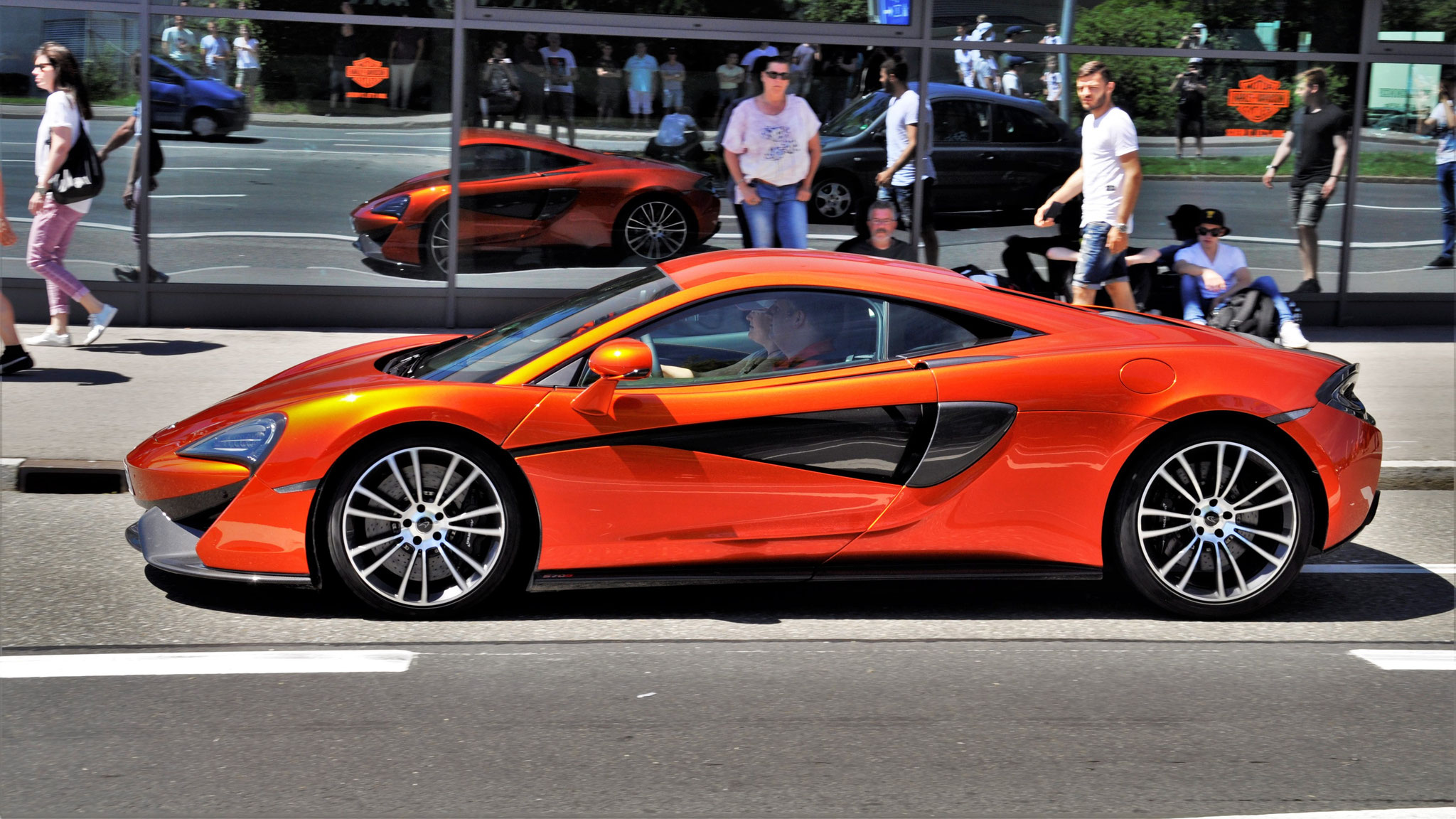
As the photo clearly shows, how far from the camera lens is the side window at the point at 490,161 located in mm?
10648

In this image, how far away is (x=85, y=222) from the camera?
10508 mm

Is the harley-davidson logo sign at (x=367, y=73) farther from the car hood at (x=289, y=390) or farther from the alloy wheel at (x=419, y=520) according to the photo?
the alloy wheel at (x=419, y=520)

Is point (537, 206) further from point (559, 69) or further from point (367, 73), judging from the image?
point (367, 73)

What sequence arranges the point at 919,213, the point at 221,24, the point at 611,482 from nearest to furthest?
the point at 611,482 < the point at 221,24 < the point at 919,213

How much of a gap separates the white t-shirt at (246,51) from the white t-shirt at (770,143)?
3.42 meters

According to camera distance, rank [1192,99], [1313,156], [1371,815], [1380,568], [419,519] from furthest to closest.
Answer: [1313,156], [1192,99], [1380,568], [419,519], [1371,815]

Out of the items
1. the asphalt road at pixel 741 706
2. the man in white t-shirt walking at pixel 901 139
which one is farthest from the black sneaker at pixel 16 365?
the man in white t-shirt walking at pixel 901 139

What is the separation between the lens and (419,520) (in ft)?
15.4

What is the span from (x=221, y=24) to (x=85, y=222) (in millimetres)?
1728

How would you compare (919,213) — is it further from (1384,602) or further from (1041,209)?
(1384,602)

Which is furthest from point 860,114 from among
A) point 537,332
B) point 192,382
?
point 537,332

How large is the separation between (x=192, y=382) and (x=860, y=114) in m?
5.11

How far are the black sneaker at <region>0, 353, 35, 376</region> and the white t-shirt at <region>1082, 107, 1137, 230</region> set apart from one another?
6484 millimetres

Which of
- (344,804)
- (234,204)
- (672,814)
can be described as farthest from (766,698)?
(234,204)
